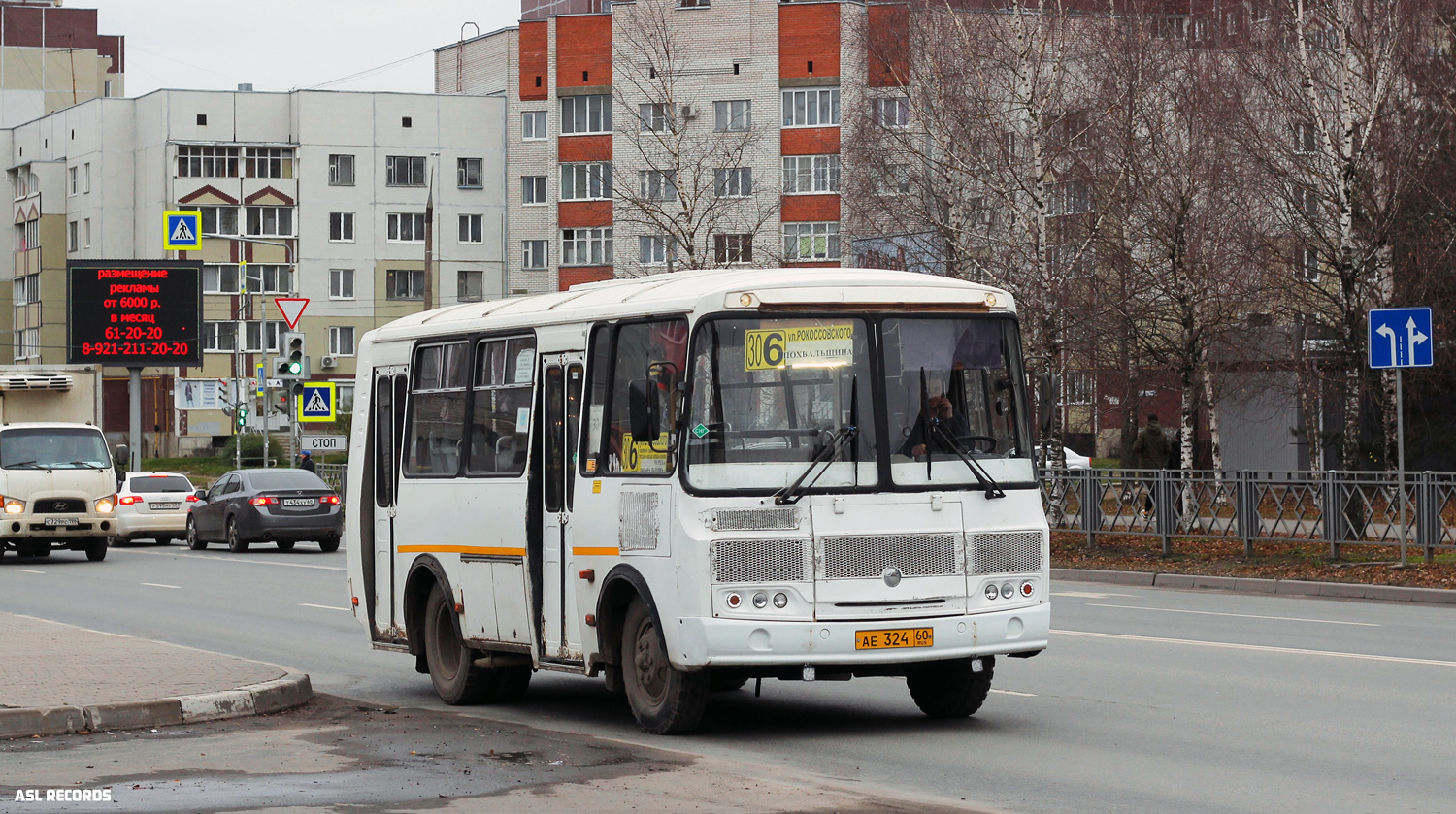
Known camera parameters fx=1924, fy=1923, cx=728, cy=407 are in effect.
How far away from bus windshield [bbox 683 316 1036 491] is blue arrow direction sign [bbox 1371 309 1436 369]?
12.7 meters

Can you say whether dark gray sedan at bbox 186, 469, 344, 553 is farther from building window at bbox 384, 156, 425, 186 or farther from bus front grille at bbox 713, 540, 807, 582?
building window at bbox 384, 156, 425, 186

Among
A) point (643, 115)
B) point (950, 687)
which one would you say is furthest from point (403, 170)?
point (950, 687)

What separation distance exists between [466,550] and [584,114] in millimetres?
74088

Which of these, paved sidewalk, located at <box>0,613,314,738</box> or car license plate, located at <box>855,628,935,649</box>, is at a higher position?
car license plate, located at <box>855,628,935,649</box>

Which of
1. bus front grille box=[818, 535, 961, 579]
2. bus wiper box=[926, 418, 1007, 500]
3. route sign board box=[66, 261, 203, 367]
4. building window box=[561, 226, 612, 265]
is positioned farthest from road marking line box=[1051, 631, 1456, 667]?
building window box=[561, 226, 612, 265]

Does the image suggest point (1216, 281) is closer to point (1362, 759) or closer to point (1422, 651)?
point (1422, 651)

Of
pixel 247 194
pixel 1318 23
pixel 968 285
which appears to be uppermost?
pixel 247 194

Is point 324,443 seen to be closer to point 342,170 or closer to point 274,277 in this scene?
point 342,170

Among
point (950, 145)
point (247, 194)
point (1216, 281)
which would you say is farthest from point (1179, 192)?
point (247, 194)

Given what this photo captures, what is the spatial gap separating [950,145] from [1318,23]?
24.0 ft

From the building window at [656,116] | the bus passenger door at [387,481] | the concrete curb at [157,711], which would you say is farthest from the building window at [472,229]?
the concrete curb at [157,711]

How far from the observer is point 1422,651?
15.3m

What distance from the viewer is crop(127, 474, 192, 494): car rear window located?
3981 cm

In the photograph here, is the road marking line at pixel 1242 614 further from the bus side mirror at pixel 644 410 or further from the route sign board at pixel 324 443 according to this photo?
the route sign board at pixel 324 443
